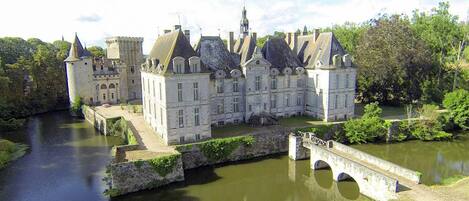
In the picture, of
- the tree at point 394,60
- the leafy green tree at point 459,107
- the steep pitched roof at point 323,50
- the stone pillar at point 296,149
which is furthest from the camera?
the tree at point 394,60

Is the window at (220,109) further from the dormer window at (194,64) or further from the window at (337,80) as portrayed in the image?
the window at (337,80)

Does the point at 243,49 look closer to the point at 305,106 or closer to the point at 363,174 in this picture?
the point at 305,106

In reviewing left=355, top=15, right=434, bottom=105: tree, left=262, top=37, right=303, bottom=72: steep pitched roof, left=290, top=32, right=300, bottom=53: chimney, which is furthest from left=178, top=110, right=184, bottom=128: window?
left=355, top=15, right=434, bottom=105: tree

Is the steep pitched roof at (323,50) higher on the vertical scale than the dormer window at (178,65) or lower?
higher

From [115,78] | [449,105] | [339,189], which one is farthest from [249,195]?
[115,78]

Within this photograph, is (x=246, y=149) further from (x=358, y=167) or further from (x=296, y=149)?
(x=358, y=167)

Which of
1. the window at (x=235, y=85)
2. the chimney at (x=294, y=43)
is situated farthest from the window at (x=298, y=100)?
the window at (x=235, y=85)

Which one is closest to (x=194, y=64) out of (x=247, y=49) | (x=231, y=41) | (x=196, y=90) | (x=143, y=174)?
(x=196, y=90)

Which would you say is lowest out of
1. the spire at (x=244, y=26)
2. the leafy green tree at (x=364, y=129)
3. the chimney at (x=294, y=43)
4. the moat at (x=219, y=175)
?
the moat at (x=219, y=175)
